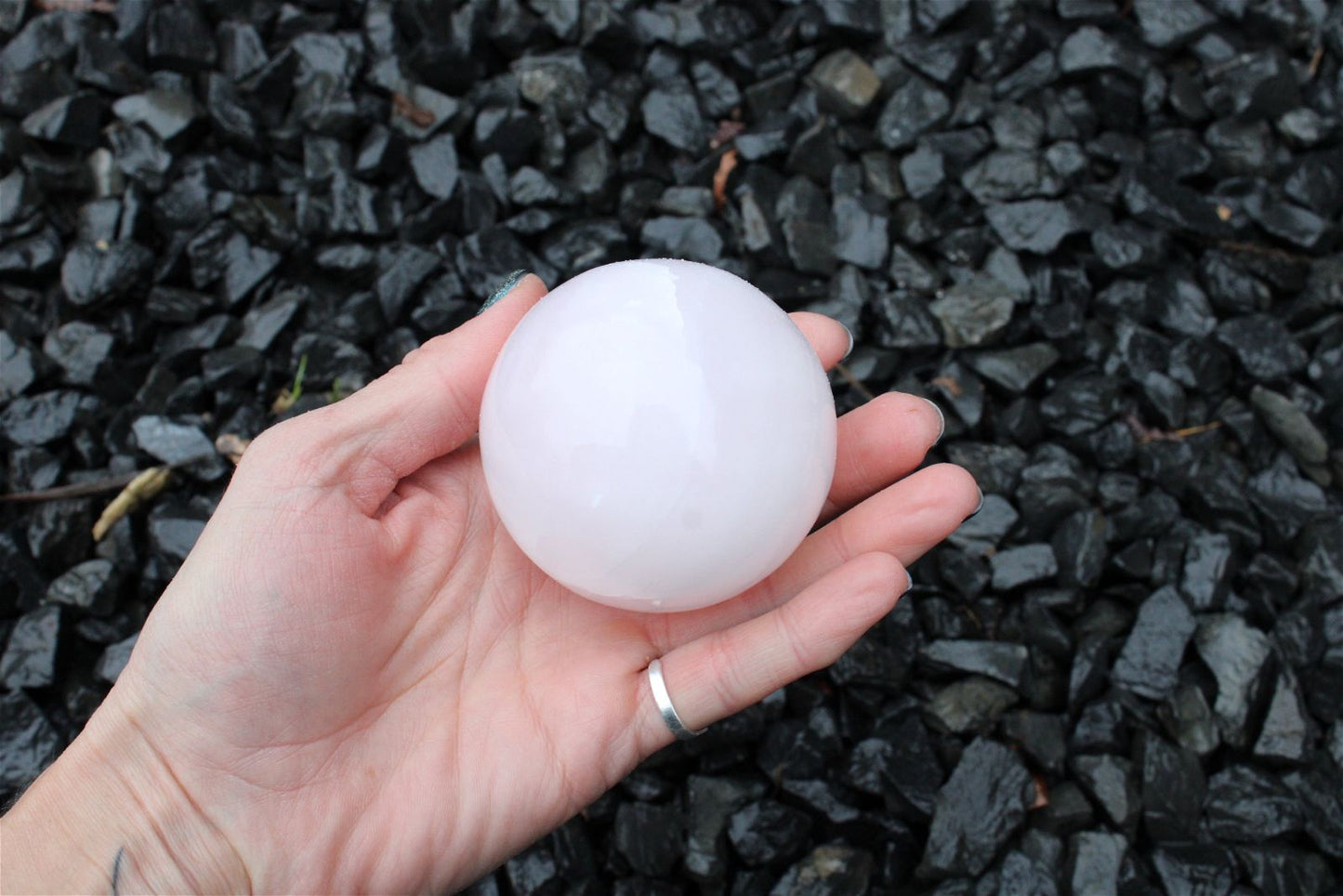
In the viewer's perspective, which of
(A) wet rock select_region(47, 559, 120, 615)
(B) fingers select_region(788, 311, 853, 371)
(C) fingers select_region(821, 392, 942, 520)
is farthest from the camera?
(A) wet rock select_region(47, 559, 120, 615)

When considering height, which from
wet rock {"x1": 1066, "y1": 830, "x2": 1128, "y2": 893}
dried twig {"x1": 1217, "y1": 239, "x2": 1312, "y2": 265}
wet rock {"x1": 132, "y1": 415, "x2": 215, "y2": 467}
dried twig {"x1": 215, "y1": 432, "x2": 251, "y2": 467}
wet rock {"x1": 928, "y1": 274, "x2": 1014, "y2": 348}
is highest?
wet rock {"x1": 132, "y1": 415, "x2": 215, "y2": 467}

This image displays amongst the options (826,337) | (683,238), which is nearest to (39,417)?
(683,238)

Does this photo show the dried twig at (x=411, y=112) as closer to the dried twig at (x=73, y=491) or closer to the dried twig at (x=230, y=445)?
the dried twig at (x=230, y=445)

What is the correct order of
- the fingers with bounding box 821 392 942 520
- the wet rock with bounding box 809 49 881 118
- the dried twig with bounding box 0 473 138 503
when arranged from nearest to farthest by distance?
the fingers with bounding box 821 392 942 520 → the dried twig with bounding box 0 473 138 503 → the wet rock with bounding box 809 49 881 118

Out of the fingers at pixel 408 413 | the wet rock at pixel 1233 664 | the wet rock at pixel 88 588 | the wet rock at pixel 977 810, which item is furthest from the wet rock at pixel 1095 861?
the wet rock at pixel 88 588

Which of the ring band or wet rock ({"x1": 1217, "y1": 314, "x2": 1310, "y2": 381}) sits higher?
the ring band

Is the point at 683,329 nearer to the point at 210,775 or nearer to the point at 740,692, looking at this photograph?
the point at 740,692

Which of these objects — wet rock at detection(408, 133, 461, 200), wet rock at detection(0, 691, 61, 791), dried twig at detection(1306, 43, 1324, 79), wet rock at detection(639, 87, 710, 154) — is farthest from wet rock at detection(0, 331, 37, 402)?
dried twig at detection(1306, 43, 1324, 79)

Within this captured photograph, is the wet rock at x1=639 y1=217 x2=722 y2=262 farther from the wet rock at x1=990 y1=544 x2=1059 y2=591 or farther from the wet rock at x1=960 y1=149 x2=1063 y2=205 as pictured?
the wet rock at x1=990 y1=544 x2=1059 y2=591
